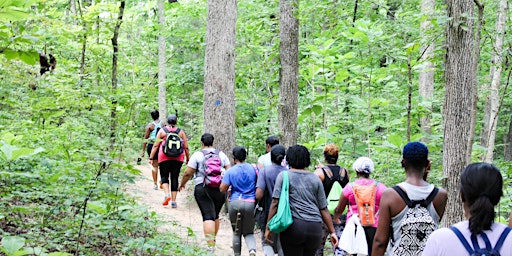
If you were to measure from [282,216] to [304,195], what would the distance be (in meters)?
0.39

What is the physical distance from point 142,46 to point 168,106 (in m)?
3.51

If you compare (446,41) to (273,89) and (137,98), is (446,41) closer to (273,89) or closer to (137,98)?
(137,98)

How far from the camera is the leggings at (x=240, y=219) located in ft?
24.5

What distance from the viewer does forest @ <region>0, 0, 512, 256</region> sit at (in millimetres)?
5508

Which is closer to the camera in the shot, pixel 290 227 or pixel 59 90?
pixel 290 227

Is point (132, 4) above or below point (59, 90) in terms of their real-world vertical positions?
above

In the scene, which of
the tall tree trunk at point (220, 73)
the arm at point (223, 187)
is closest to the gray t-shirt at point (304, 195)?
→ the arm at point (223, 187)

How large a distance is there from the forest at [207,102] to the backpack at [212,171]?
3.35ft

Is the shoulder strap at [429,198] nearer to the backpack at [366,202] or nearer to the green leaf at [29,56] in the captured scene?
the backpack at [366,202]

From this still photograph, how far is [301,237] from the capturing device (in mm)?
5840

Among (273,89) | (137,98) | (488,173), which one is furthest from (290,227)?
(273,89)

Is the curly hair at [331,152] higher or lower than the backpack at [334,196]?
higher

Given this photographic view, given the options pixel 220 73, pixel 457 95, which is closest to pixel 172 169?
pixel 220 73

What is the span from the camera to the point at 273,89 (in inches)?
618
